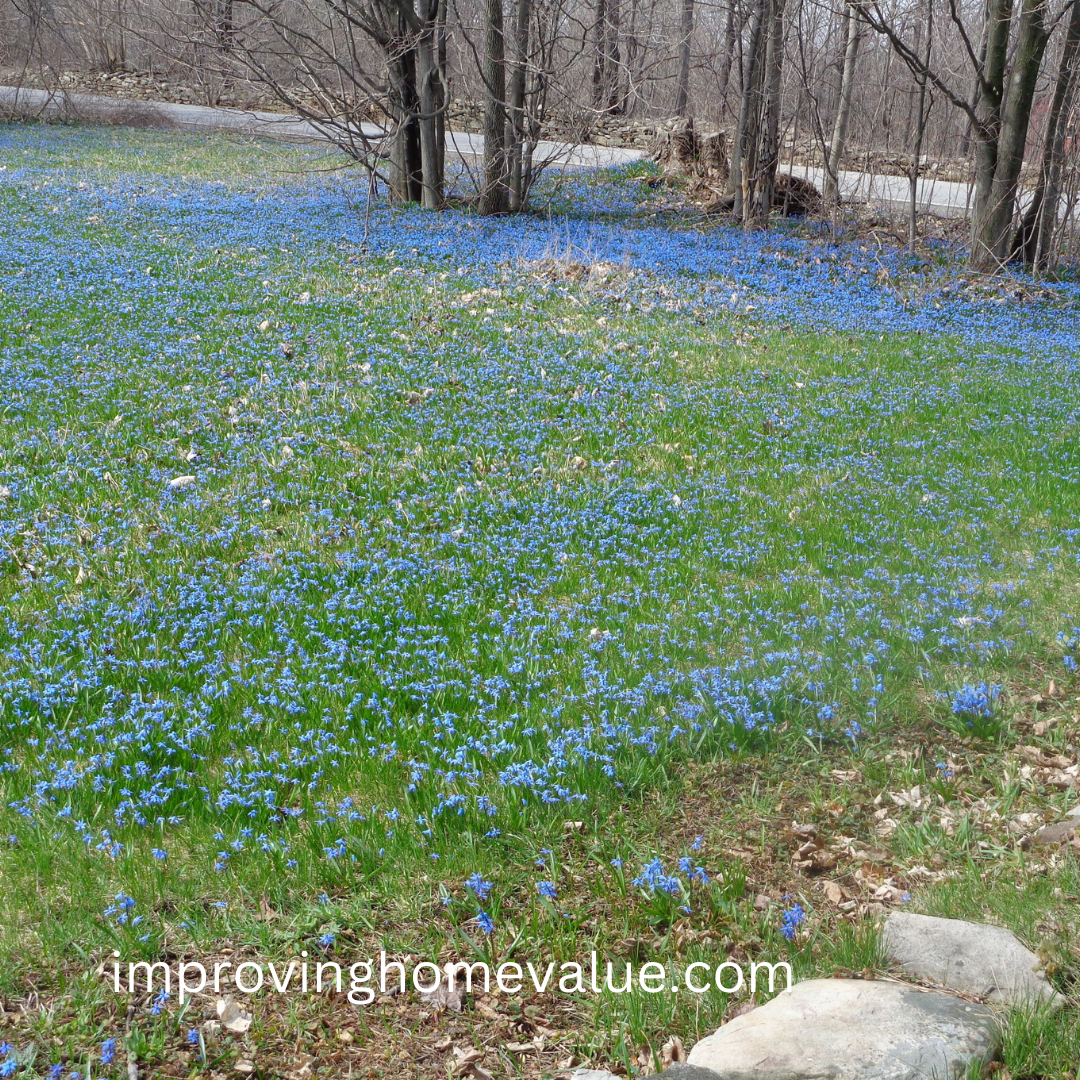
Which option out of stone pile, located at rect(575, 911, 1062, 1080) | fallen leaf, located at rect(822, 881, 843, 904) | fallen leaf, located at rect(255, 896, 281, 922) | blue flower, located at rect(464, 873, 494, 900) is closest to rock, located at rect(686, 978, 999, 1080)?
stone pile, located at rect(575, 911, 1062, 1080)

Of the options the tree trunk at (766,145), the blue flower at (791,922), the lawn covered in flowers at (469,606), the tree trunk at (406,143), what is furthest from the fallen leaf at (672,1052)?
the tree trunk at (766,145)

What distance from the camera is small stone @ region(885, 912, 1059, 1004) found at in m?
2.75

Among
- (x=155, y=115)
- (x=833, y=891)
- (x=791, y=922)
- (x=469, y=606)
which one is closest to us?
(x=791, y=922)

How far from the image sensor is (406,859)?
3.33 m

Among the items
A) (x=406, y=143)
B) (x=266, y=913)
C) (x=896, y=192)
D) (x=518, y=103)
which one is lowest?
(x=266, y=913)

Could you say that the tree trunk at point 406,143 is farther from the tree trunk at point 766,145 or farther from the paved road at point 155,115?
the paved road at point 155,115

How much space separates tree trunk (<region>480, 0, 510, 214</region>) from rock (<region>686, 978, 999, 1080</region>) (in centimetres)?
1564

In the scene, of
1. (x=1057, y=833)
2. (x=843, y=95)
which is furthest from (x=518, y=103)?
(x=1057, y=833)

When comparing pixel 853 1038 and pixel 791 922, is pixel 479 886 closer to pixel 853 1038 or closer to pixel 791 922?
pixel 791 922

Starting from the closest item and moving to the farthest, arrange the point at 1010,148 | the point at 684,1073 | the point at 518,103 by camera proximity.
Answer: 1. the point at 684,1073
2. the point at 1010,148
3. the point at 518,103

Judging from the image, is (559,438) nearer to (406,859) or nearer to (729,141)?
(406,859)

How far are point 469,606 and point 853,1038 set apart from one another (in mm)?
3125

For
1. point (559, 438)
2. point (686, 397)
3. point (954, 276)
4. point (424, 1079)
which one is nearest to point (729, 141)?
point (954, 276)

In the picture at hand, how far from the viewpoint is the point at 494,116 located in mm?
17266
